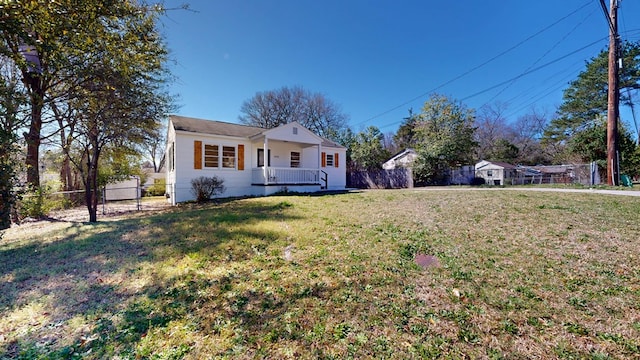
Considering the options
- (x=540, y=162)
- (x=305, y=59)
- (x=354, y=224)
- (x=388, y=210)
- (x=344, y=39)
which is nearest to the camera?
(x=354, y=224)

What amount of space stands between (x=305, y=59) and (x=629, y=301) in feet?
55.1

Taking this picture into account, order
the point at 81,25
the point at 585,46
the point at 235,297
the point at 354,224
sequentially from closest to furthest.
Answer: the point at 235,297, the point at 81,25, the point at 354,224, the point at 585,46

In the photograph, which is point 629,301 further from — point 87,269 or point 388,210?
point 87,269

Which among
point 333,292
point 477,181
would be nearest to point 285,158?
point 333,292

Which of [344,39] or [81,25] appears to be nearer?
[81,25]

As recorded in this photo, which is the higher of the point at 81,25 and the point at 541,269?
the point at 81,25

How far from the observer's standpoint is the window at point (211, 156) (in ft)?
39.9

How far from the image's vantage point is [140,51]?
7.08 metres

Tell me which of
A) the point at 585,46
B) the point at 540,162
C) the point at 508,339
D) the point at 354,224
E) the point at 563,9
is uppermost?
the point at 563,9

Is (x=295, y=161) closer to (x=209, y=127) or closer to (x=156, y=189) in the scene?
(x=209, y=127)

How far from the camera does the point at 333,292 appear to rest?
285cm

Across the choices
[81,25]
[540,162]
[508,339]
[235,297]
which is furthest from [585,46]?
[540,162]

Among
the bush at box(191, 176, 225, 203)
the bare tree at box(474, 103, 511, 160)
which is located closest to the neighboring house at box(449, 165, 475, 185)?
the bare tree at box(474, 103, 511, 160)

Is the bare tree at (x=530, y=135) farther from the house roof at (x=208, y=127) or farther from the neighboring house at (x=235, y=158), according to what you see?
the house roof at (x=208, y=127)
